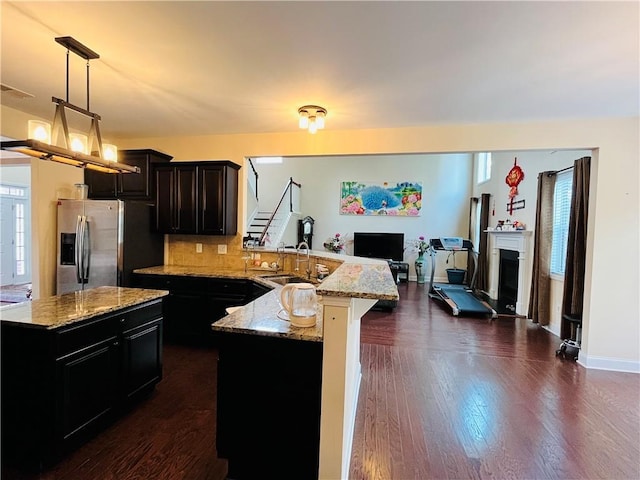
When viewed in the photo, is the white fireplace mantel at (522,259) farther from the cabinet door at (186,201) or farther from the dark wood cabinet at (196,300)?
the cabinet door at (186,201)

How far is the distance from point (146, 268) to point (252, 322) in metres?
2.81

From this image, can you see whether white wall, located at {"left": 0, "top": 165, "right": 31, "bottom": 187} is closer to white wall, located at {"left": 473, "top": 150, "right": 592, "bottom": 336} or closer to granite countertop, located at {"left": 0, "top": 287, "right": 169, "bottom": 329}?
granite countertop, located at {"left": 0, "top": 287, "right": 169, "bottom": 329}

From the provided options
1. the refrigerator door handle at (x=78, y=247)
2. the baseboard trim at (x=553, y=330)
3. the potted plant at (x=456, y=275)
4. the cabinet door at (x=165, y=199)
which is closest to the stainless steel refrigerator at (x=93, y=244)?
the refrigerator door handle at (x=78, y=247)

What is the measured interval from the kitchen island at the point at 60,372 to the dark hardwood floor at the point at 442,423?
16 centimetres

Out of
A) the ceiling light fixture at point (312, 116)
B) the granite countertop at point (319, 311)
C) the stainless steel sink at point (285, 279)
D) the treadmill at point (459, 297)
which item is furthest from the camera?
the treadmill at point (459, 297)

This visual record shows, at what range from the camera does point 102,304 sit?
A: 7.02 feet

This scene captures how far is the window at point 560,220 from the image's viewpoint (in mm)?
4500

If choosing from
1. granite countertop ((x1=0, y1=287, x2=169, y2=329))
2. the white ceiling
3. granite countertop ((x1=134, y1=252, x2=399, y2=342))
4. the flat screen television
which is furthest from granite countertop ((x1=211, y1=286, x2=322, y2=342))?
the flat screen television

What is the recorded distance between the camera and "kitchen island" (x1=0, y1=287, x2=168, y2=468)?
174 centimetres

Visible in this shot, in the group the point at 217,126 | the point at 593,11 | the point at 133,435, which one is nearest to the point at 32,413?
the point at 133,435

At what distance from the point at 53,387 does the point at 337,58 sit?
2.69 metres

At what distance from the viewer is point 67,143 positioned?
2.07 metres

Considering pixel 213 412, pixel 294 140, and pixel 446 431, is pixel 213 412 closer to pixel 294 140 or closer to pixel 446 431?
pixel 446 431

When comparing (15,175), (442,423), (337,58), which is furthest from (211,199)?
(15,175)
